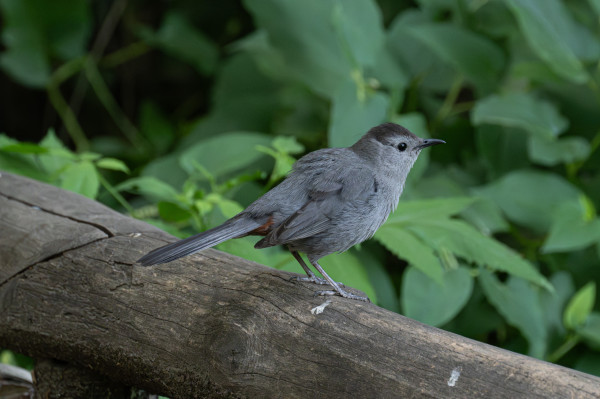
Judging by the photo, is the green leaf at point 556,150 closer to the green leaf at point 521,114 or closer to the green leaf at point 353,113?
the green leaf at point 521,114

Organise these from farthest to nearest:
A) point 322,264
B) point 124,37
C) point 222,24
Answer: point 124,37, point 222,24, point 322,264

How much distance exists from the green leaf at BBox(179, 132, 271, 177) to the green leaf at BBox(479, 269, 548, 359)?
1.11 m

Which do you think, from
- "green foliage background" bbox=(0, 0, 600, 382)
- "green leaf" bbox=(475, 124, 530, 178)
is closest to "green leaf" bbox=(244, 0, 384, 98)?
"green foliage background" bbox=(0, 0, 600, 382)

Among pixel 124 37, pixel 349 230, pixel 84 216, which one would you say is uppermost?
pixel 349 230

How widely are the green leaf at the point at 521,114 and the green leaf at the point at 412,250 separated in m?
1.24

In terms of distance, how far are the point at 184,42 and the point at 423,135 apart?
228 cm

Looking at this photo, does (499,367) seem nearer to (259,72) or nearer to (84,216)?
(84,216)

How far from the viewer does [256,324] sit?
5.45 feet

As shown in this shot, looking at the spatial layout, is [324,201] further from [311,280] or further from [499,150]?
[499,150]

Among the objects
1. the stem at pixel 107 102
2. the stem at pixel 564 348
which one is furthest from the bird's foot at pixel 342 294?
the stem at pixel 107 102

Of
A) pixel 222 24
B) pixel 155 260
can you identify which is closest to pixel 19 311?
pixel 155 260

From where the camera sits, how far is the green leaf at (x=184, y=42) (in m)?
4.99

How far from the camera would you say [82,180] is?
253cm

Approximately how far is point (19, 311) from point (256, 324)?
29.4 inches
